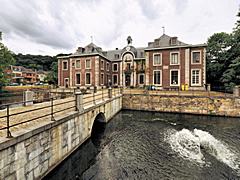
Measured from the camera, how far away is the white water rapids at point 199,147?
20.5ft

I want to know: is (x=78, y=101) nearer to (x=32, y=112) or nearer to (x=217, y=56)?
(x=32, y=112)

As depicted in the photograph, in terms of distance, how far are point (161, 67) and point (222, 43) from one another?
13301 millimetres

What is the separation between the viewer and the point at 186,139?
8.36 metres

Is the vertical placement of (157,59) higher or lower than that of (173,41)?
lower

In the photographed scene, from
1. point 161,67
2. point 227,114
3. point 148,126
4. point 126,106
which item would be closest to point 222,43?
point 161,67

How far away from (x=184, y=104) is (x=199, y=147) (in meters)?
8.73

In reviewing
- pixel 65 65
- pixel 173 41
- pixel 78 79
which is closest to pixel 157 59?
pixel 173 41

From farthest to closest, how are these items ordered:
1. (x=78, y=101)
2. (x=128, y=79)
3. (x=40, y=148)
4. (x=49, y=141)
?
(x=128, y=79), (x=78, y=101), (x=49, y=141), (x=40, y=148)

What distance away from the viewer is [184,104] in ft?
50.8

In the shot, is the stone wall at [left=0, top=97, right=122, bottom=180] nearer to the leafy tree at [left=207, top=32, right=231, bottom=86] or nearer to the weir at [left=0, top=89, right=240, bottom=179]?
the weir at [left=0, top=89, right=240, bottom=179]

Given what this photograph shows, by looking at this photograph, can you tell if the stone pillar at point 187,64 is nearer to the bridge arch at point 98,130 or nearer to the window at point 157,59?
the window at point 157,59

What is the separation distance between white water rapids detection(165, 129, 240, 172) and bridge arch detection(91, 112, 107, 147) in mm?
3950

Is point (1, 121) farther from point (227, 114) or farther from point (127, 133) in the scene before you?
point (227, 114)

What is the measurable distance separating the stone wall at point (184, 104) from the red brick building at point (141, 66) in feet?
20.0
